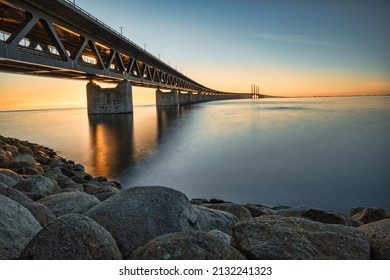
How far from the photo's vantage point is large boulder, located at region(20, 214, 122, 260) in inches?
91.8

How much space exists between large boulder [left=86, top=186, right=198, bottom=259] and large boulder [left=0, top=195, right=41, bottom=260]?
66 centimetres

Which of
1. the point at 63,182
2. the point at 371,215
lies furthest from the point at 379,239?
the point at 63,182

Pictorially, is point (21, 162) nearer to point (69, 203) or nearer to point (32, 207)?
point (69, 203)

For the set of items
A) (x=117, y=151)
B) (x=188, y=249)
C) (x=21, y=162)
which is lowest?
(x=117, y=151)

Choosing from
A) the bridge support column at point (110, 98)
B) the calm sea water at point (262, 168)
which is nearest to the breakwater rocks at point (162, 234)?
the calm sea water at point (262, 168)

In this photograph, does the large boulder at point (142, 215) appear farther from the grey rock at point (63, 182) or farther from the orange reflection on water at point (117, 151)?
the orange reflection on water at point (117, 151)

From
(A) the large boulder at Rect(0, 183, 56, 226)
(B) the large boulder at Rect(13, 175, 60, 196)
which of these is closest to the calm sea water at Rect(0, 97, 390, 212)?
(B) the large boulder at Rect(13, 175, 60, 196)

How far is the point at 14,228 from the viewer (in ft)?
9.34

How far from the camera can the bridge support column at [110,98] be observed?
149 feet

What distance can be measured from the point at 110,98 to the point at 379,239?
46.9 m

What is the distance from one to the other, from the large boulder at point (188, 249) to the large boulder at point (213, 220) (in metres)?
1.30

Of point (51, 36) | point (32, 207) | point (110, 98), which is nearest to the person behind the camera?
point (32, 207)

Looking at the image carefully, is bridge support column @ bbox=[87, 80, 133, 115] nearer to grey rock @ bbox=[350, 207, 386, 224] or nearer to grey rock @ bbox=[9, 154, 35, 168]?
grey rock @ bbox=[9, 154, 35, 168]
